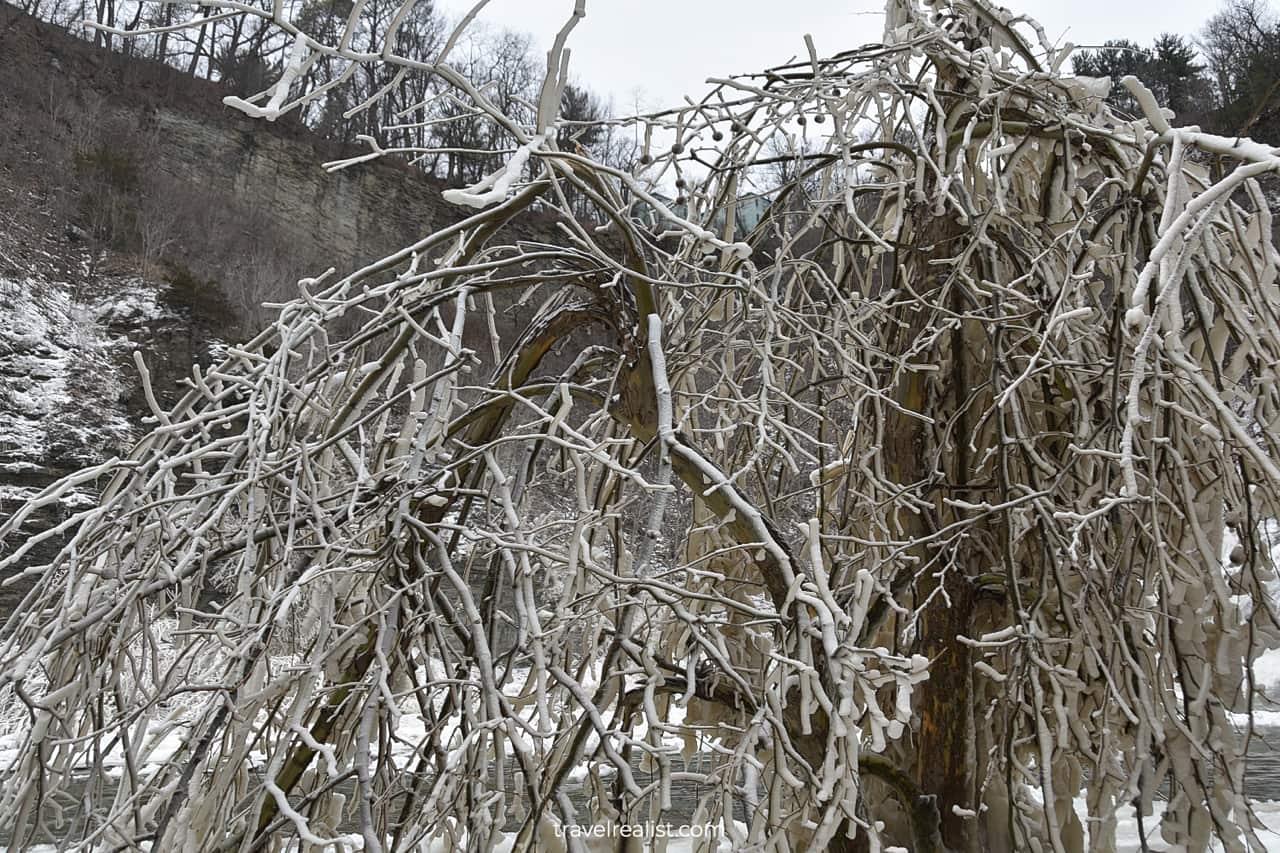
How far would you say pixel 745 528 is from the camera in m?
1.65

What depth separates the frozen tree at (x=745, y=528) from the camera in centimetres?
125

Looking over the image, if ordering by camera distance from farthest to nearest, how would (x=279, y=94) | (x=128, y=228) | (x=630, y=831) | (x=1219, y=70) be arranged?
1. (x=1219, y=70)
2. (x=128, y=228)
3. (x=630, y=831)
4. (x=279, y=94)

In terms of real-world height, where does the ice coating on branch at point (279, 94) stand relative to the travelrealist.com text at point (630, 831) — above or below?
above

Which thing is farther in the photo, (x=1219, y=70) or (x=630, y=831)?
(x=1219, y=70)

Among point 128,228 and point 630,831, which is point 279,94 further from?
point 128,228

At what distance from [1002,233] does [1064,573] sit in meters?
0.76

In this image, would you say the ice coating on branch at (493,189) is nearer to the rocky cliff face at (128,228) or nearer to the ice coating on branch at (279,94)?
the ice coating on branch at (279,94)

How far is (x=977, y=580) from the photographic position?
7.20 ft

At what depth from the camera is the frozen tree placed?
1247 millimetres

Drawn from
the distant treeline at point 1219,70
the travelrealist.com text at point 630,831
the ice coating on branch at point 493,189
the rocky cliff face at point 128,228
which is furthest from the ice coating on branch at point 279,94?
the distant treeline at point 1219,70

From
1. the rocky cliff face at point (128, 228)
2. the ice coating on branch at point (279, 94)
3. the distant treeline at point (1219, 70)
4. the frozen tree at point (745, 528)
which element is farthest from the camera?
the distant treeline at point (1219, 70)

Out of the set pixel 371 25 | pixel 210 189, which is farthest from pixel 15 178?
pixel 371 25

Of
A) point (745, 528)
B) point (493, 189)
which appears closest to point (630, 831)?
point (745, 528)

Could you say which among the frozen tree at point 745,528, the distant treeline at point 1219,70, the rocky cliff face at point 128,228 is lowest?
the frozen tree at point 745,528
